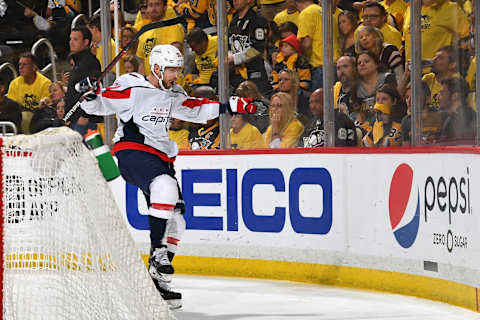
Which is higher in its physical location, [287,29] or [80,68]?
[287,29]

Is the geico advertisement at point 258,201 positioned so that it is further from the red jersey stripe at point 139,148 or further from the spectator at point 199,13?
the red jersey stripe at point 139,148

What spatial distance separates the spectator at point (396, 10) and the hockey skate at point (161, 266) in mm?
2032

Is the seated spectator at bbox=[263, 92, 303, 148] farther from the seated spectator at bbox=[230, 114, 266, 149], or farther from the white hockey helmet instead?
the white hockey helmet

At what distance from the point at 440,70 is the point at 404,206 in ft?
2.76

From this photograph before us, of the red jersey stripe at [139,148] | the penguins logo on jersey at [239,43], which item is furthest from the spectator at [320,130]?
Result: the red jersey stripe at [139,148]

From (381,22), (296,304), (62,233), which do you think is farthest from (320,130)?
(62,233)

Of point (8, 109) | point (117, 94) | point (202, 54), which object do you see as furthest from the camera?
point (8, 109)

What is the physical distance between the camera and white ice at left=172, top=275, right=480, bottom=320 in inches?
184

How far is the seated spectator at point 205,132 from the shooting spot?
6.62m

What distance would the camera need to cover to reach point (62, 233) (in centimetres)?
357

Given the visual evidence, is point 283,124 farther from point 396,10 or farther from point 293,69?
point 396,10

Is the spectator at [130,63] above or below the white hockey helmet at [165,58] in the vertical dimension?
above

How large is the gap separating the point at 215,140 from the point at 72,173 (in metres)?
3.07

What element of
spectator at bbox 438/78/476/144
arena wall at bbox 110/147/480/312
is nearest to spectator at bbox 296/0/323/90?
arena wall at bbox 110/147/480/312
